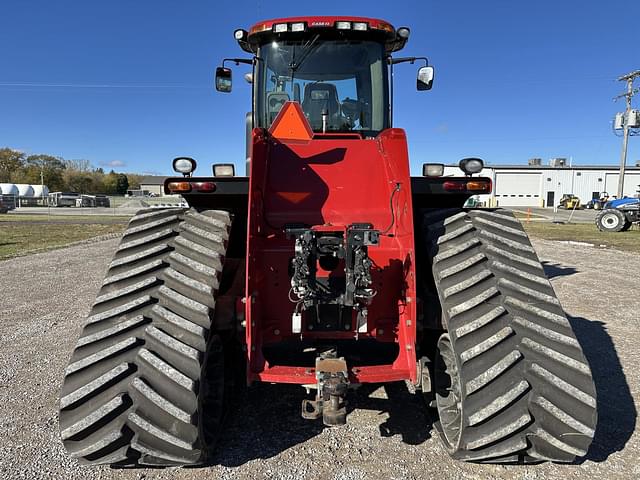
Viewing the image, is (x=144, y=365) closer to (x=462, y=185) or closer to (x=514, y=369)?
(x=514, y=369)

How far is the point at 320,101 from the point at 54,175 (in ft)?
279

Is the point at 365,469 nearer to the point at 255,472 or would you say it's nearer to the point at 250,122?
the point at 255,472

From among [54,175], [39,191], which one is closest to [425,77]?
[39,191]

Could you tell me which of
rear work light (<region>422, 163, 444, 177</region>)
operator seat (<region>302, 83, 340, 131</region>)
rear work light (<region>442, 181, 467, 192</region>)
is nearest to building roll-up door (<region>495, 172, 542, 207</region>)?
operator seat (<region>302, 83, 340, 131</region>)

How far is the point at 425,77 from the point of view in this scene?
504cm

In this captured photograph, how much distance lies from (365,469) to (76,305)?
5.82 meters

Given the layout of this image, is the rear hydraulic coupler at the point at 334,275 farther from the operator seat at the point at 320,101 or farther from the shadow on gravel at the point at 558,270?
the shadow on gravel at the point at 558,270

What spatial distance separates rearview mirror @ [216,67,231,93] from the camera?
5.13m

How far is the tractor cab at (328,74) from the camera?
14.2 ft

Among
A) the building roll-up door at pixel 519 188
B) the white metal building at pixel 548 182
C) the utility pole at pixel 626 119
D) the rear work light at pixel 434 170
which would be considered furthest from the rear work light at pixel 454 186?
the building roll-up door at pixel 519 188

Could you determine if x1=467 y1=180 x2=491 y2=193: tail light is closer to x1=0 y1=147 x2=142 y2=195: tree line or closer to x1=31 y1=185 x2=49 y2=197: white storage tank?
x1=31 y1=185 x2=49 y2=197: white storage tank

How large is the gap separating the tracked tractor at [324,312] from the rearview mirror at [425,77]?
5.57ft

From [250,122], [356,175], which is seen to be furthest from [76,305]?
[356,175]

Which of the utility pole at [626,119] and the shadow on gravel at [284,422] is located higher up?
the utility pole at [626,119]
